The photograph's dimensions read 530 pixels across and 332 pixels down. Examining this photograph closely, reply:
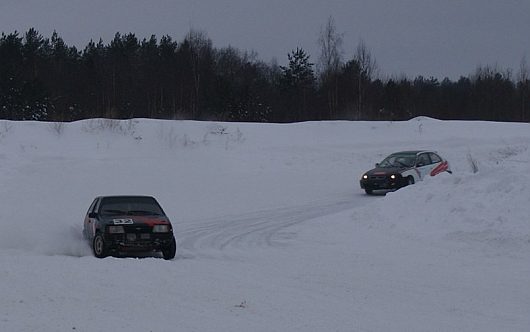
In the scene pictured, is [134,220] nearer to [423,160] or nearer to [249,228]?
[249,228]

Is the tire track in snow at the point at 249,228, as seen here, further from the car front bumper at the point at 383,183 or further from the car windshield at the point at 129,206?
the car windshield at the point at 129,206

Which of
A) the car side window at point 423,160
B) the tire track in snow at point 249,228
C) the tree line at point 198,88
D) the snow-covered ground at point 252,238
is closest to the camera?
the snow-covered ground at point 252,238

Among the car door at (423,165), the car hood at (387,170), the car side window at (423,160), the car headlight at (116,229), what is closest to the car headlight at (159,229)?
the car headlight at (116,229)

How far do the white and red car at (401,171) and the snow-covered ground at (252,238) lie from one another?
0.66 metres

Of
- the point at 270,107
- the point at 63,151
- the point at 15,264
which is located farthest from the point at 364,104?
the point at 15,264

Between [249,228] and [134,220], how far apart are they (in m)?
6.02

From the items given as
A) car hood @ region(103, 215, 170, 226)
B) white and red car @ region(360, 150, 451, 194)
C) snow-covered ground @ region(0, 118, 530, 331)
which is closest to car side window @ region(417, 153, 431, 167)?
white and red car @ region(360, 150, 451, 194)

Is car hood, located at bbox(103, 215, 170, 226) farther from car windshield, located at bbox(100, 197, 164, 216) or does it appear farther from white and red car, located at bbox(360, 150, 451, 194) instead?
white and red car, located at bbox(360, 150, 451, 194)

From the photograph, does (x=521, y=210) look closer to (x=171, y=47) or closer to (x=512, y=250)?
(x=512, y=250)

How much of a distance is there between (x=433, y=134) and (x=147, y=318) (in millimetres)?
38601

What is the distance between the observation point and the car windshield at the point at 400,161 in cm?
2831

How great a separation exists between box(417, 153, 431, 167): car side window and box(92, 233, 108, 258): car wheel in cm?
1645

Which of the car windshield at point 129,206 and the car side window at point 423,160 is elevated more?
the car side window at point 423,160

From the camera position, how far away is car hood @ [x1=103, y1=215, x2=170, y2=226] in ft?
48.4
